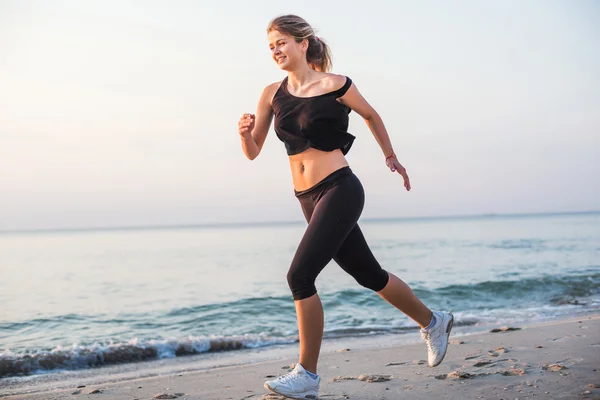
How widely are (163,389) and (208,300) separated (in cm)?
720

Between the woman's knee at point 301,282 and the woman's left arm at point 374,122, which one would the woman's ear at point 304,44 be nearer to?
the woman's left arm at point 374,122

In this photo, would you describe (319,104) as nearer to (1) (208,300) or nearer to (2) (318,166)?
(2) (318,166)

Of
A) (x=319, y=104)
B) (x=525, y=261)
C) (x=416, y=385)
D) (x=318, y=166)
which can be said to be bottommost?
(x=525, y=261)

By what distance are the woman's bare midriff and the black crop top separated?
29mm

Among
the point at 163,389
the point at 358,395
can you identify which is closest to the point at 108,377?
the point at 163,389

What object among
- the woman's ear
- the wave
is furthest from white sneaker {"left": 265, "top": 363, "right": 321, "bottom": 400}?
the wave

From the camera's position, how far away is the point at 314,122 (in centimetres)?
317

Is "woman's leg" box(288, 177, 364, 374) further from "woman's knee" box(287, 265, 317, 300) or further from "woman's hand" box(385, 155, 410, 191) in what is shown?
"woman's hand" box(385, 155, 410, 191)

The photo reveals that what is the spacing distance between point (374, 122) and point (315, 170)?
46 cm

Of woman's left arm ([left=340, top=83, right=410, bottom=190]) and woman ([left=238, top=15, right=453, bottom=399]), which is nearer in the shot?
woman ([left=238, top=15, right=453, bottom=399])

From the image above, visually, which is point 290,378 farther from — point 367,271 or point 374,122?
point 374,122

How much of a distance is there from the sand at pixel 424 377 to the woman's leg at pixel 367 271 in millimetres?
519

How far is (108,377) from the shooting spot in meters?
5.18

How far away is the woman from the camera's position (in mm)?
2990
